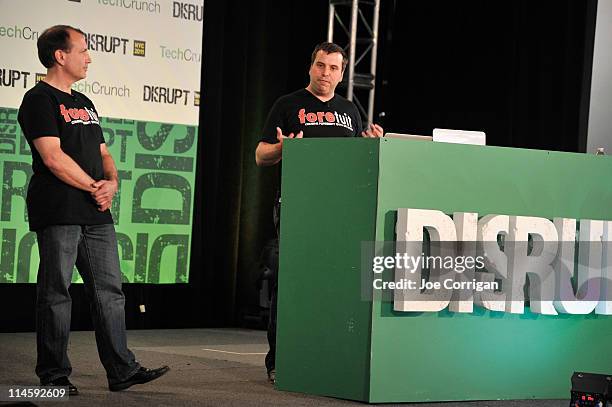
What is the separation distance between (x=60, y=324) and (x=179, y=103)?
10.2 ft

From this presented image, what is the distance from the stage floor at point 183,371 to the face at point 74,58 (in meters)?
1.28

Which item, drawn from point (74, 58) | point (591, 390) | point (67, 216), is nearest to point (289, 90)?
point (74, 58)

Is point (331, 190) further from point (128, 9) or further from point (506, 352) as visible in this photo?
point (128, 9)

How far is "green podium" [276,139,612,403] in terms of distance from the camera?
13.6ft

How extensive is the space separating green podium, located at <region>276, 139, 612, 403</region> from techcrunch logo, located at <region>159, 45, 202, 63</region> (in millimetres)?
2807

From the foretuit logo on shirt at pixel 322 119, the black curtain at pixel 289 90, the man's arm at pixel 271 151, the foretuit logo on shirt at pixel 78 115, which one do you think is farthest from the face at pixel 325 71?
the black curtain at pixel 289 90

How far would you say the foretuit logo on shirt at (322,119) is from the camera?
482 centimetres

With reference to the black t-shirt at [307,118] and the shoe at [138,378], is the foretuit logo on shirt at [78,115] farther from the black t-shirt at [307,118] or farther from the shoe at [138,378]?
the shoe at [138,378]

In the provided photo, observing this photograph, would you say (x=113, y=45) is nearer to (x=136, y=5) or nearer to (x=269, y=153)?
(x=136, y=5)

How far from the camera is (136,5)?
6.86m

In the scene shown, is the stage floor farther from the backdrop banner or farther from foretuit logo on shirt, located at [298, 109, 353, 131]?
foretuit logo on shirt, located at [298, 109, 353, 131]

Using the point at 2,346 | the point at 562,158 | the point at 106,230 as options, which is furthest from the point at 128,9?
the point at 562,158

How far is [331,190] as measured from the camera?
4.26 metres

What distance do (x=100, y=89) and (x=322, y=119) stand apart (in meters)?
2.36
